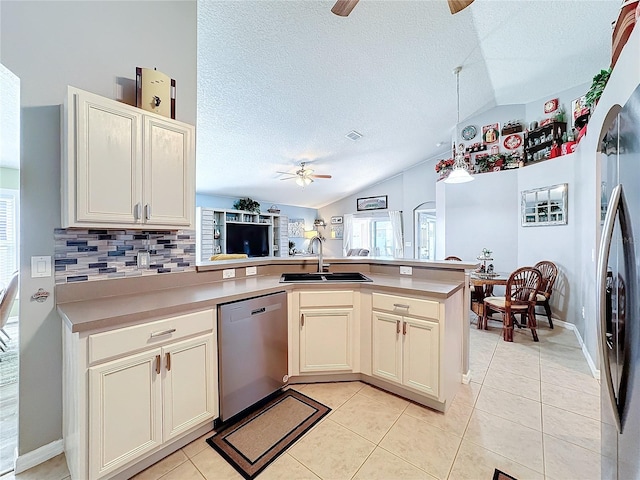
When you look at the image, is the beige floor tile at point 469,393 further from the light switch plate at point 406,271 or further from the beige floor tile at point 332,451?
the light switch plate at point 406,271

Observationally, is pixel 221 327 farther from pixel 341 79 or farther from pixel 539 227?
pixel 539 227

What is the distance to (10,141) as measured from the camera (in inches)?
110

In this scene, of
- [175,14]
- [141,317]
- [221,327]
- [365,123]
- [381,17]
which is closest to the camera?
[141,317]

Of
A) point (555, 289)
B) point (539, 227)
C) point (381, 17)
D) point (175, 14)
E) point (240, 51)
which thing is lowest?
point (555, 289)

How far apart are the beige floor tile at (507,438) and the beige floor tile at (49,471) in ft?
7.46

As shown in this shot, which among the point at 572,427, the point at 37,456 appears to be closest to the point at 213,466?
the point at 37,456

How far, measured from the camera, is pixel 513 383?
89.9 inches

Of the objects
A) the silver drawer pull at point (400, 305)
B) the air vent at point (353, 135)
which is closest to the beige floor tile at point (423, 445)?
the silver drawer pull at point (400, 305)

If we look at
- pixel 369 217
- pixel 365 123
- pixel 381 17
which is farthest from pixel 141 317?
pixel 369 217

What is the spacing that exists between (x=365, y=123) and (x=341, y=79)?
1209mm

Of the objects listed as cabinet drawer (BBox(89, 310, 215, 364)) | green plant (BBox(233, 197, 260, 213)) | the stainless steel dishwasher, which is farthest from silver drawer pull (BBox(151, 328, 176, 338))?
green plant (BBox(233, 197, 260, 213))

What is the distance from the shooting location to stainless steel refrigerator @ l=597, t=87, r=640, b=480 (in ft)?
2.56

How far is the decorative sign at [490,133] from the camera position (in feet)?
16.1

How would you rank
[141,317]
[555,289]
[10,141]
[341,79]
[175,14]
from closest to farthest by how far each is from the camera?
[141,317]
[175,14]
[10,141]
[341,79]
[555,289]
